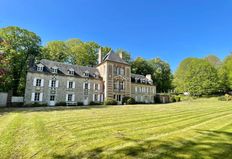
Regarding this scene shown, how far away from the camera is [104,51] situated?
133ft

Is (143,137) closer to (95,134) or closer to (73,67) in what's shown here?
(95,134)

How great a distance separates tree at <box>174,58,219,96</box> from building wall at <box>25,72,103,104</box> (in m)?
25.4

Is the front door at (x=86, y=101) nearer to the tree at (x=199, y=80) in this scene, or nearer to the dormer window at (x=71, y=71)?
the dormer window at (x=71, y=71)

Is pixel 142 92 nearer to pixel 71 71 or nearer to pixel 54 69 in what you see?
pixel 71 71

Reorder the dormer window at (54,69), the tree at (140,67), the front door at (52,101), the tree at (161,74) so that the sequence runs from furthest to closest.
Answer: the tree at (161,74) < the tree at (140,67) < the dormer window at (54,69) < the front door at (52,101)

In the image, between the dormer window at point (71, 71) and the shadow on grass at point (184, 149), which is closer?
the shadow on grass at point (184, 149)

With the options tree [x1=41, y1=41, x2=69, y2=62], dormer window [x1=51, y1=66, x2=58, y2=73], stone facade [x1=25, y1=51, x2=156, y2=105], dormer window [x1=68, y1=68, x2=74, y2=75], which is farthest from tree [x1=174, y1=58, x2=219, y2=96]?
dormer window [x1=51, y1=66, x2=58, y2=73]

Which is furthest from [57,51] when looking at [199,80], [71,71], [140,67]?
[199,80]

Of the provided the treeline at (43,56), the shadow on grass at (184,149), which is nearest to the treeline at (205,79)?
the treeline at (43,56)

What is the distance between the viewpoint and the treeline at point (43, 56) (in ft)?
87.8

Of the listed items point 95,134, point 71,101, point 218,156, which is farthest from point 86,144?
point 71,101

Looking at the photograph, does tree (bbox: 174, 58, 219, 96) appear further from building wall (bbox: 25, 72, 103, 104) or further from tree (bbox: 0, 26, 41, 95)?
tree (bbox: 0, 26, 41, 95)

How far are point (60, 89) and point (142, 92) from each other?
1762 centimetres

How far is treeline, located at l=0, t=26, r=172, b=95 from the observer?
26.8m
